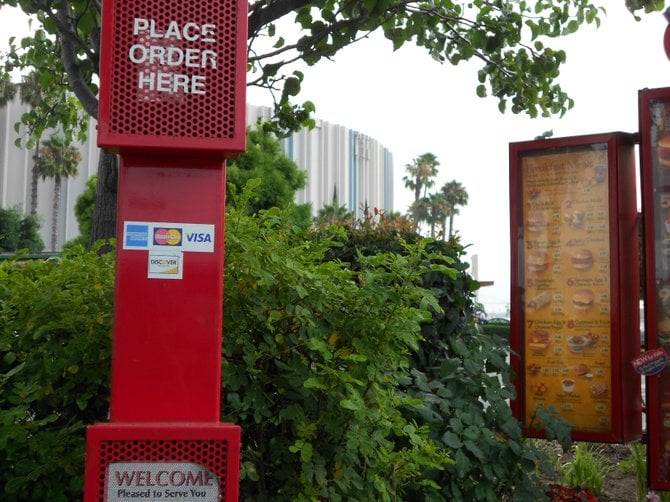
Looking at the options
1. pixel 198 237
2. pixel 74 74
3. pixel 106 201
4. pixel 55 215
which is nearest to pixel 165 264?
pixel 198 237

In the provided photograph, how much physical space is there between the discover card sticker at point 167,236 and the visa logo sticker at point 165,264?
22 mm

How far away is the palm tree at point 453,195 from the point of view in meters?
Result: 75.2

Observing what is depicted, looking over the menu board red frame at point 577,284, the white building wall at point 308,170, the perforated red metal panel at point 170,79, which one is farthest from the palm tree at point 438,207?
the perforated red metal panel at point 170,79

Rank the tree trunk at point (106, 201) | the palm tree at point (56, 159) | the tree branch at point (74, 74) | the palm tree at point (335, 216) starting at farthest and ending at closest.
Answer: the palm tree at point (56, 159)
the palm tree at point (335, 216)
the tree trunk at point (106, 201)
the tree branch at point (74, 74)

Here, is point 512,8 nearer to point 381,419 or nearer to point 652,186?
point 652,186

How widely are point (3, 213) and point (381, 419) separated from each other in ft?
145

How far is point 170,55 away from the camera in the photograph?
2592 millimetres

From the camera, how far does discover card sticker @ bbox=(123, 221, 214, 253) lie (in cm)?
262

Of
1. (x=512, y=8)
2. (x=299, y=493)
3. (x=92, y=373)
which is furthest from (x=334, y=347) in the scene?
(x=512, y=8)

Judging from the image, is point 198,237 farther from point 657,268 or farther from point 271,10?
point 271,10

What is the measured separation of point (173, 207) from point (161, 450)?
796 mm

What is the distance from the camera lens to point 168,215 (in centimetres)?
263

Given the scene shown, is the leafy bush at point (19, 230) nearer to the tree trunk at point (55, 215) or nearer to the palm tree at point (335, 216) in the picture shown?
the tree trunk at point (55, 215)

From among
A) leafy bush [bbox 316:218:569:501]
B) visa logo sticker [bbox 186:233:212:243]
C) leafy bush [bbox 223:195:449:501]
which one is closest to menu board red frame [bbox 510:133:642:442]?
leafy bush [bbox 316:218:569:501]
